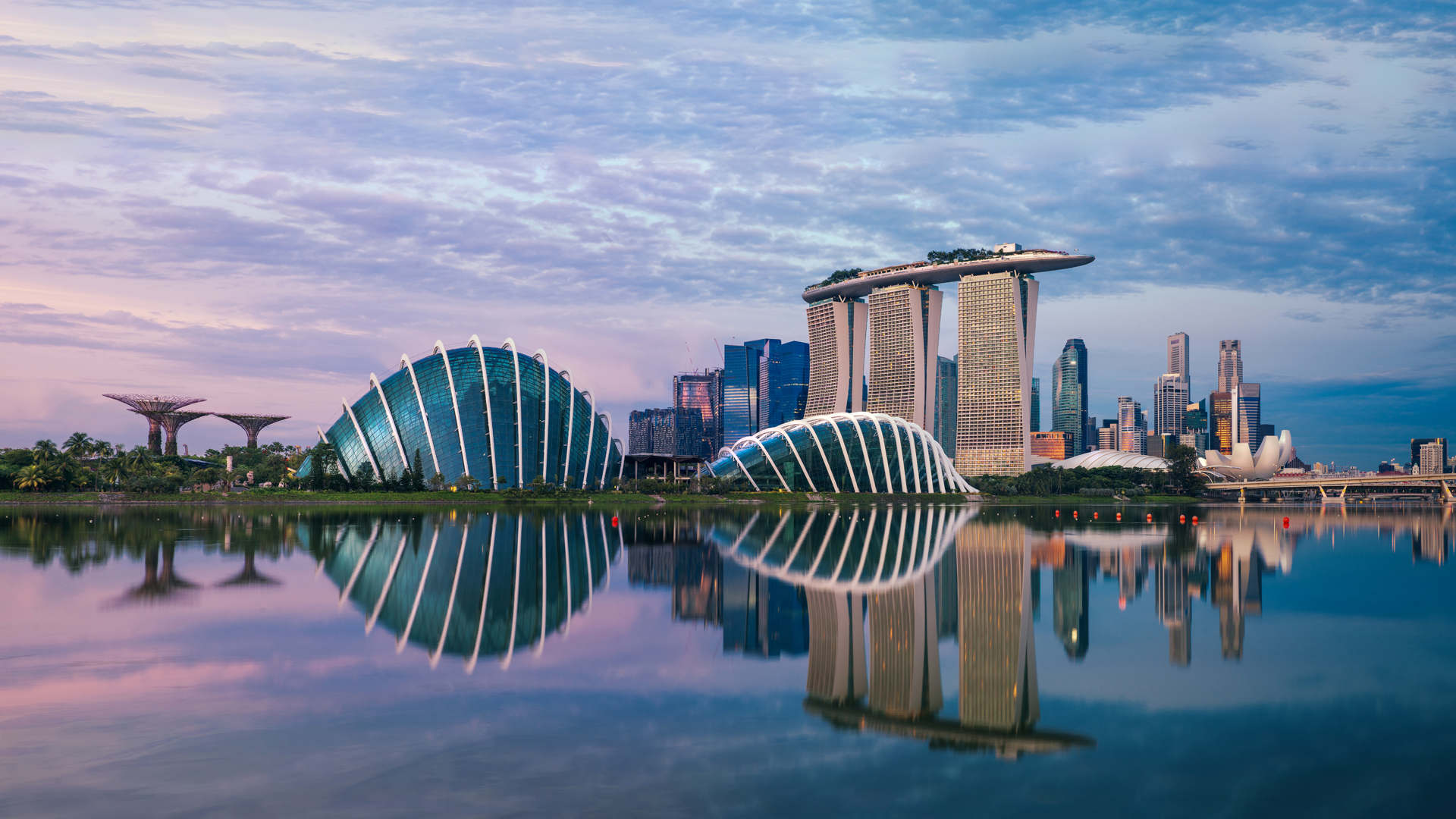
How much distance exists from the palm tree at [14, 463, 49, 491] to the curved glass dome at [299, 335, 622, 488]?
2734cm

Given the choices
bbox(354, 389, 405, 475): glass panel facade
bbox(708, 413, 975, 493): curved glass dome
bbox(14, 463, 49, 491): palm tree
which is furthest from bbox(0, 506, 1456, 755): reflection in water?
bbox(708, 413, 975, 493): curved glass dome

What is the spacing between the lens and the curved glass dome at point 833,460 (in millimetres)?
134000

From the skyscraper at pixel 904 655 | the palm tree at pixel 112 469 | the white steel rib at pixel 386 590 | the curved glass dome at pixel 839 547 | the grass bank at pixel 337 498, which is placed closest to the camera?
the skyscraper at pixel 904 655

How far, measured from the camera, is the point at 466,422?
358 ft

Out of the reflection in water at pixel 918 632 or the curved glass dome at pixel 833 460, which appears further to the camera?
the curved glass dome at pixel 833 460

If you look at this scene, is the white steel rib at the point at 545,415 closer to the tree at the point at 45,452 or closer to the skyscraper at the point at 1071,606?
the tree at the point at 45,452

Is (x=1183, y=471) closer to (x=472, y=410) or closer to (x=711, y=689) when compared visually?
(x=472, y=410)

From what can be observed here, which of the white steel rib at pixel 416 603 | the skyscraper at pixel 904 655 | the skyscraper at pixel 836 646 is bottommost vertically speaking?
the skyscraper at pixel 836 646

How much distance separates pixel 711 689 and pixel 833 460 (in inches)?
4667

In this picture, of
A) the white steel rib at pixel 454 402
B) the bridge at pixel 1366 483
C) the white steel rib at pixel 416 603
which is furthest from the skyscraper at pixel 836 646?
the bridge at pixel 1366 483

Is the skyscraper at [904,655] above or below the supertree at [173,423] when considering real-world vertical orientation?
below

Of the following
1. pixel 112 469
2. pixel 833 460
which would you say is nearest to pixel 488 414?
pixel 112 469

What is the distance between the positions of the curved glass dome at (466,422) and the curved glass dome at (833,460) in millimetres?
28330

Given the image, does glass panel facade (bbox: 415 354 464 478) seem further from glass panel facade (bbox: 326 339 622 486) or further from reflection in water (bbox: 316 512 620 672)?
reflection in water (bbox: 316 512 620 672)
